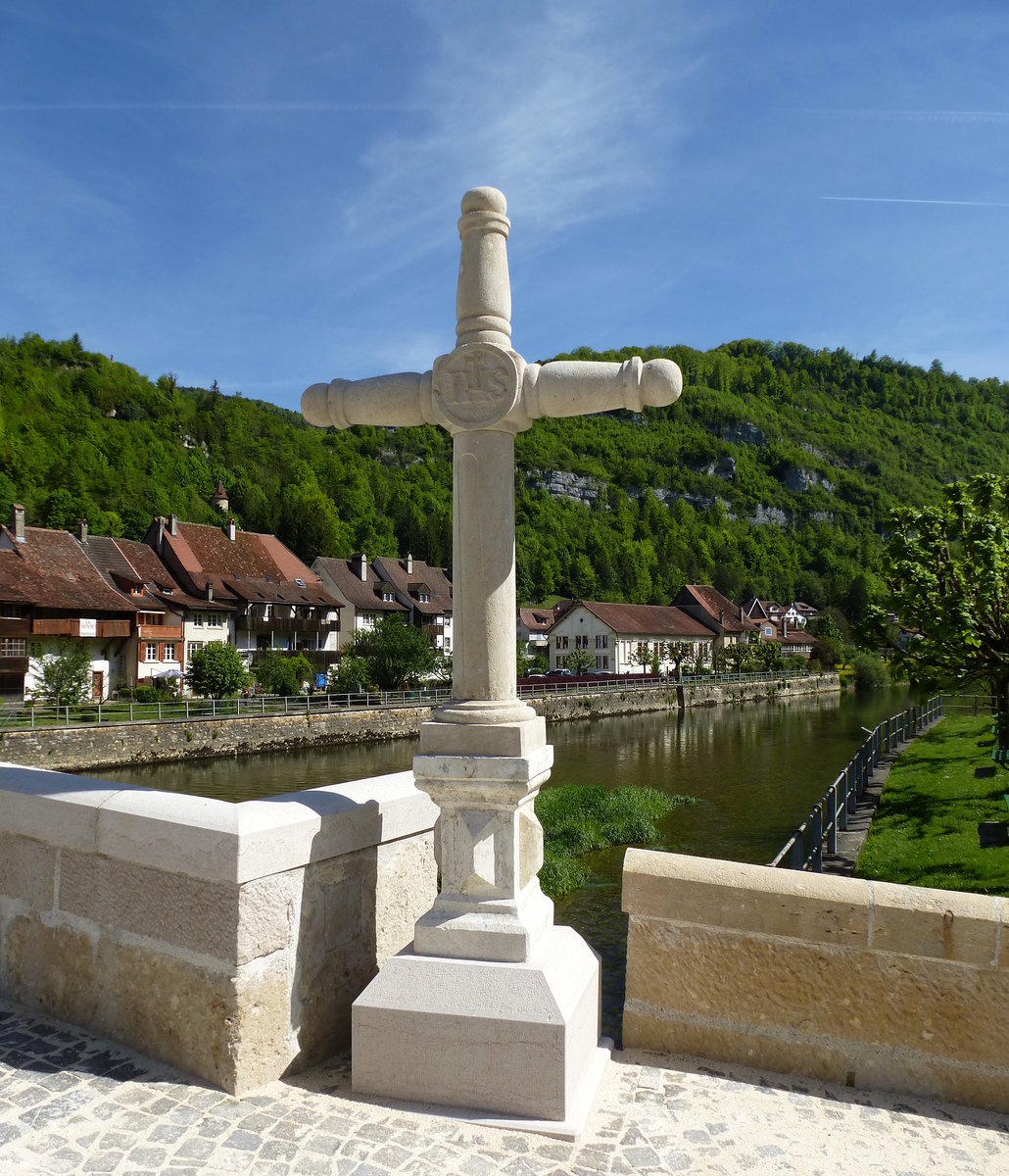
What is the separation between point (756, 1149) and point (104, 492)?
95.6 metres

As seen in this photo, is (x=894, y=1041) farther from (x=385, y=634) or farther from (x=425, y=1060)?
(x=385, y=634)

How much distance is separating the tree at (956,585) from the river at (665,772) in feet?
18.2

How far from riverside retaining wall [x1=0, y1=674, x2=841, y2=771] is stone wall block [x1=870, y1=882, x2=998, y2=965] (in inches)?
700

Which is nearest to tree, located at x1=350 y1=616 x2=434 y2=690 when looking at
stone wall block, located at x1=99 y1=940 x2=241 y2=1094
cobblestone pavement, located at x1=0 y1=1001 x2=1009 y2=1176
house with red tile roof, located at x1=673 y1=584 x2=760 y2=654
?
stone wall block, located at x1=99 y1=940 x2=241 y2=1094

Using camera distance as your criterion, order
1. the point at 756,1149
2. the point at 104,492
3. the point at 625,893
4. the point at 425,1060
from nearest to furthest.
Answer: the point at 756,1149 → the point at 425,1060 → the point at 625,893 → the point at 104,492

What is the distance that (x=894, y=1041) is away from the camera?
3.80 m

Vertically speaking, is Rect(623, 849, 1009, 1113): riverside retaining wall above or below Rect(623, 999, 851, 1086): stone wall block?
above

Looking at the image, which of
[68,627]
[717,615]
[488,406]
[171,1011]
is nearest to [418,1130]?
[171,1011]

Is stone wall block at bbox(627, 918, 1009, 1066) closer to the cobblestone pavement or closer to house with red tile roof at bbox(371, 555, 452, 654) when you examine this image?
the cobblestone pavement

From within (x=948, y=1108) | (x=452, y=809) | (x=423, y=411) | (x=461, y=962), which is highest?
(x=423, y=411)

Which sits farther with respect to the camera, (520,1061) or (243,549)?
(243,549)

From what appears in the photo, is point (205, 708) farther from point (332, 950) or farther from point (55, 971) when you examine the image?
point (332, 950)

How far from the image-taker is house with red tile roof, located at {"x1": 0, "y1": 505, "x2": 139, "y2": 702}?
3769cm

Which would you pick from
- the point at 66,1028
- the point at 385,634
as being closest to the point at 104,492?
the point at 385,634
